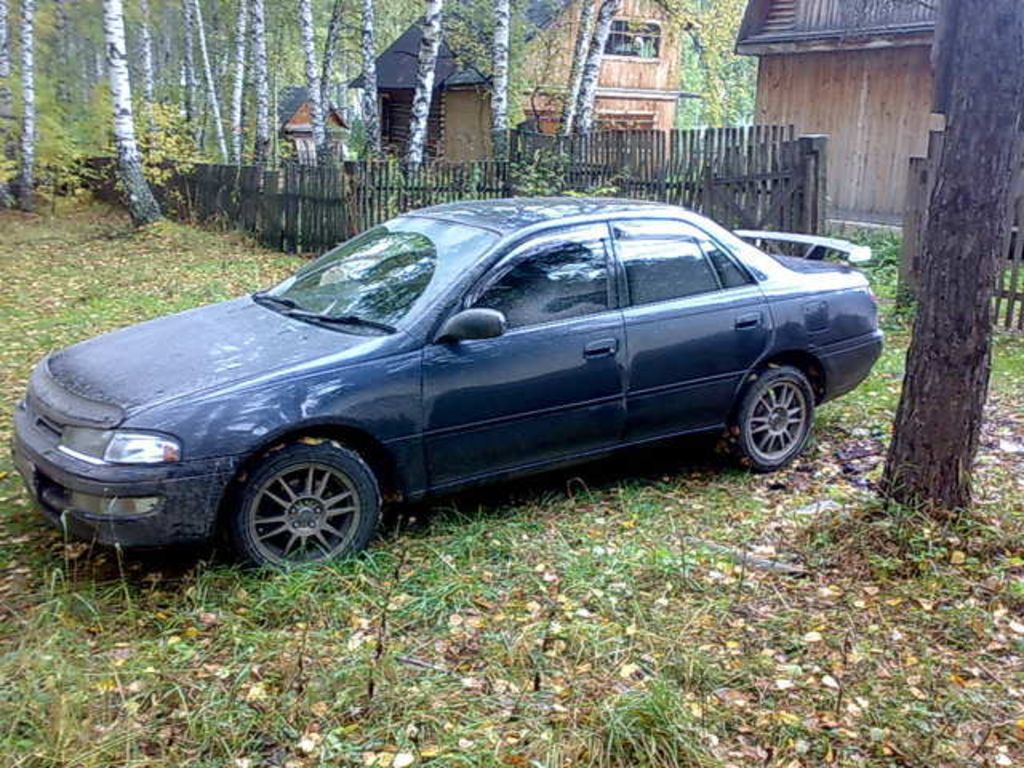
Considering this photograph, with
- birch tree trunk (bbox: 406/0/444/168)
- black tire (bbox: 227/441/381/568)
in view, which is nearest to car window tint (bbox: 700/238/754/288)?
black tire (bbox: 227/441/381/568)

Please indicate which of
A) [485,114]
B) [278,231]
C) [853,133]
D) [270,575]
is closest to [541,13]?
[485,114]

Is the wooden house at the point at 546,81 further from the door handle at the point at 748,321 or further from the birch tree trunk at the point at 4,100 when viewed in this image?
the door handle at the point at 748,321

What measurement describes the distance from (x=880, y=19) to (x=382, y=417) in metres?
16.1

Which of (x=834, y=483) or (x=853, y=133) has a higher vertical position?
(x=853, y=133)

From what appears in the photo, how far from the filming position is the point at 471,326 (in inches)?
175

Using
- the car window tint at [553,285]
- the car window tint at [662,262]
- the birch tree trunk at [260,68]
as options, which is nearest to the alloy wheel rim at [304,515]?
the car window tint at [553,285]

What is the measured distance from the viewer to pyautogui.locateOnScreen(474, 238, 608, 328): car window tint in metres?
4.75

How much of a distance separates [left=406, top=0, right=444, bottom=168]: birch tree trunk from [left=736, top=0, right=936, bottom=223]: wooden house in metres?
6.89

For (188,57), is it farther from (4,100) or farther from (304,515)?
(304,515)

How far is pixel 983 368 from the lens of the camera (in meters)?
4.16

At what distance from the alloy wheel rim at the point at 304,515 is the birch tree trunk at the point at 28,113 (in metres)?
18.6

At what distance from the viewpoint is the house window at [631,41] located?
28.2 m

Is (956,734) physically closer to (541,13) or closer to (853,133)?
(853,133)

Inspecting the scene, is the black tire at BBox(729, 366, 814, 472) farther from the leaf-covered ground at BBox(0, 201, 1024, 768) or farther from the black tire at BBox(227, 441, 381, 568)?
the black tire at BBox(227, 441, 381, 568)
